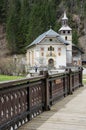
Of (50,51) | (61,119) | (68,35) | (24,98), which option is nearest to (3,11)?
(68,35)

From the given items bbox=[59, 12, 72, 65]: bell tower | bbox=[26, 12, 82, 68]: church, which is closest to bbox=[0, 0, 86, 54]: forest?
bbox=[59, 12, 72, 65]: bell tower

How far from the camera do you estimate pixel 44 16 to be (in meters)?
98.4

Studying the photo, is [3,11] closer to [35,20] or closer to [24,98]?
[35,20]

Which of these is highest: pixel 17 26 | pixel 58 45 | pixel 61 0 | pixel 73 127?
pixel 61 0

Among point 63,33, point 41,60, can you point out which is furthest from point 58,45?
point 63,33

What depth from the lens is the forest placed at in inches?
3745

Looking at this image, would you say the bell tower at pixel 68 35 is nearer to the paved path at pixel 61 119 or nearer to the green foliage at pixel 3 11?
the green foliage at pixel 3 11

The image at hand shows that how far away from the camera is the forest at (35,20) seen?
95.1m

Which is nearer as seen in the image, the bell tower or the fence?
the fence

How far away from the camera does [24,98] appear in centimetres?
716

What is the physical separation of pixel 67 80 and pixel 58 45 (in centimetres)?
6695

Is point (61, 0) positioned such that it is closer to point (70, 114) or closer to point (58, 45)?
point (58, 45)

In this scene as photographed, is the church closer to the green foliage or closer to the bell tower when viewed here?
the bell tower

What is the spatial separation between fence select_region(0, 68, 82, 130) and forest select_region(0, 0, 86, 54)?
83282mm
